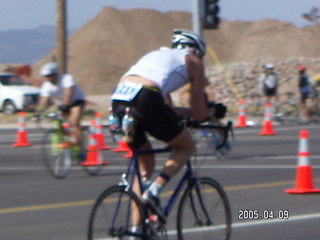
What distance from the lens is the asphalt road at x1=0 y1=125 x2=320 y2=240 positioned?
9016 millimetres

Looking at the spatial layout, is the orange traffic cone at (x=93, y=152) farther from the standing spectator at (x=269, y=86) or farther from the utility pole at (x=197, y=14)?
the standing spectator at (x=269, y=86)

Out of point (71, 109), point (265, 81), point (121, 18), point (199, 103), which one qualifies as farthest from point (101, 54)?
point (199, 103)

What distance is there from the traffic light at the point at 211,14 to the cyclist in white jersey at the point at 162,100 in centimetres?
1492

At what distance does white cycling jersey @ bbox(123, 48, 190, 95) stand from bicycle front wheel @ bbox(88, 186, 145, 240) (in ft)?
2.91

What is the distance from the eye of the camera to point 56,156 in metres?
13.7

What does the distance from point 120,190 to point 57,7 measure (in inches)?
1043

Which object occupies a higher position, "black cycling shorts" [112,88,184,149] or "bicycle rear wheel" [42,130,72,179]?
"black cycling shorts" [112,88,184,149]

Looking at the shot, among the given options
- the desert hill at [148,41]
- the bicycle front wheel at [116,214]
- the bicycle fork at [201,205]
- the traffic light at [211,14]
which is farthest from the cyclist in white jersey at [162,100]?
the desert hill at [148,41]

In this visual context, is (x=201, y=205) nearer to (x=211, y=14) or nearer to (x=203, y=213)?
(x=203, y=213)

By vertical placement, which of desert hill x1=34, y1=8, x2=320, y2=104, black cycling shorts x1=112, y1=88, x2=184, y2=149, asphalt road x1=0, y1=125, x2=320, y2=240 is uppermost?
desert hill x1=34, y1=8, x2=320, y2=104

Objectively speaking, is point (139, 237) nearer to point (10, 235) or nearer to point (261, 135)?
point (10, 235)

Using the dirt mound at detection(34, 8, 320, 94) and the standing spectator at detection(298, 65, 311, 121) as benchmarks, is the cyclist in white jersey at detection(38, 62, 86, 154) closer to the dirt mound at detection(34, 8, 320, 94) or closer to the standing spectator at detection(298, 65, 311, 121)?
the standing spectator at detection(298, 65, 311, 121)

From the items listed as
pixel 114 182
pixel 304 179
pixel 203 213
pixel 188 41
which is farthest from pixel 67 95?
pixel 188 41

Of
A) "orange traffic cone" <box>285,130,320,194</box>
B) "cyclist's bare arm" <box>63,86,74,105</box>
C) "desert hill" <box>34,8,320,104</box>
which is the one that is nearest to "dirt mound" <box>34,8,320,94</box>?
"desert hill" <box>34,8,320,104</box>
